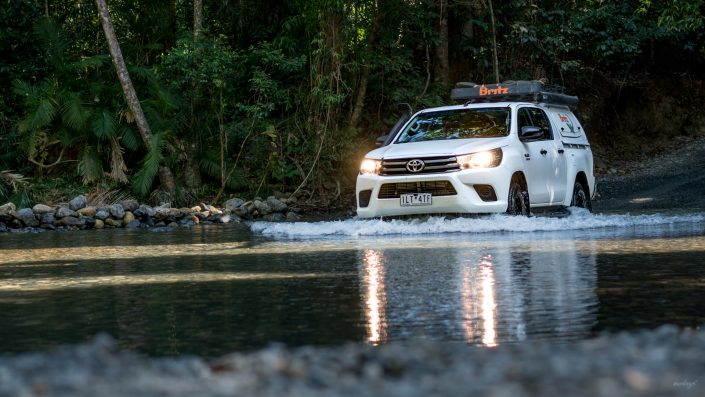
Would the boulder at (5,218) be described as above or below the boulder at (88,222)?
above

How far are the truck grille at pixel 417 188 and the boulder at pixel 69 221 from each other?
303 inches

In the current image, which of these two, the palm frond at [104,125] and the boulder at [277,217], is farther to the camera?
the palm frond at [104,125]

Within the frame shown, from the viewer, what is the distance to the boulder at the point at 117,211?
68.3 feet

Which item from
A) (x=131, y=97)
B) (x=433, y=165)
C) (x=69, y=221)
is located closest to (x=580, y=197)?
(x=433, y=165)

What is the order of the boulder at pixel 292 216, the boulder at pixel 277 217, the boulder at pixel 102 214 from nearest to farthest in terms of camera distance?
the boulder at pixel 102 214 → the boulder at pixel 277 217 → the boulder at pixel 292 216

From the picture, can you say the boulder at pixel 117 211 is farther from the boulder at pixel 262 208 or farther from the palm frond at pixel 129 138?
the palm frond at pixel 129 138

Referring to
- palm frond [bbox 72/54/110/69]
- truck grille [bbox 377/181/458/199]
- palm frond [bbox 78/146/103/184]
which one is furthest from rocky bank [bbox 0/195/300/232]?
truck grille [bbox 377/181/458/199]

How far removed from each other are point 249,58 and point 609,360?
67.3 ft

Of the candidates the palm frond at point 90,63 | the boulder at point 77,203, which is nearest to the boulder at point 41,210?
the boulder at point 77,203

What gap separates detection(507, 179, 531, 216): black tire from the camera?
48.7ft

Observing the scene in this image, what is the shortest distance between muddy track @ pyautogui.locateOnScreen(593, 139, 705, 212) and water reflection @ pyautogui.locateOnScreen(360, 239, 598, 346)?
951cm

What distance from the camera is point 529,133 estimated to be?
50.7ft

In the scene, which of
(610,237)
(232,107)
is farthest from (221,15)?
(610,237)

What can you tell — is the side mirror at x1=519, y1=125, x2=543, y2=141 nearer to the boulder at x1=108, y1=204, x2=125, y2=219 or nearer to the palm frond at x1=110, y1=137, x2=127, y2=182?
the boulder at x1=108, y1=204, x2=125, y2=219
